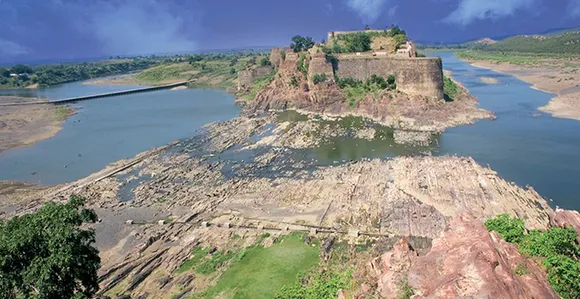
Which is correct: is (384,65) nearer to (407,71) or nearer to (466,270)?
(407,71)

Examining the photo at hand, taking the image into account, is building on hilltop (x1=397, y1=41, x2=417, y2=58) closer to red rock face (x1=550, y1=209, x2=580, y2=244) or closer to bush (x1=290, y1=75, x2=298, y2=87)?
bush (x1=290, y1=75, x2=298, y2=87)

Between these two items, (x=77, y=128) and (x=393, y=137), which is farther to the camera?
(x=77, y=128)

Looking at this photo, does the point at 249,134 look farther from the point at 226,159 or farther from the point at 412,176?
the point at 412,176

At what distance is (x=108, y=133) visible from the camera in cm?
5147

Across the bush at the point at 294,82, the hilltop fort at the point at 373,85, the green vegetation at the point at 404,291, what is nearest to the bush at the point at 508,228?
the green vegetation at the point at 404,291

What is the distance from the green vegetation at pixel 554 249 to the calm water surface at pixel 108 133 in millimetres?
33450

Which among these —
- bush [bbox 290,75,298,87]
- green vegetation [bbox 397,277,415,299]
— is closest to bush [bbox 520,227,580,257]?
green vegetation [bbox 397,277,415,299]

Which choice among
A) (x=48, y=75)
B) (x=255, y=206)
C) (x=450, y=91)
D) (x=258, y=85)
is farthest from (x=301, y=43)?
(x=48, y=75)

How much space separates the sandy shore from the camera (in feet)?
166

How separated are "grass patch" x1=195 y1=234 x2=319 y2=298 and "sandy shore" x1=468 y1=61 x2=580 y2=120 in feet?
136

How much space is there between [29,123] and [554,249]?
66492 mm

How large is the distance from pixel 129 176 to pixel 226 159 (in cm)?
831

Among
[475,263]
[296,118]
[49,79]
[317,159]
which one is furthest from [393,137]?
[49,79]

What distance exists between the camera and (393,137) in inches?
1636
